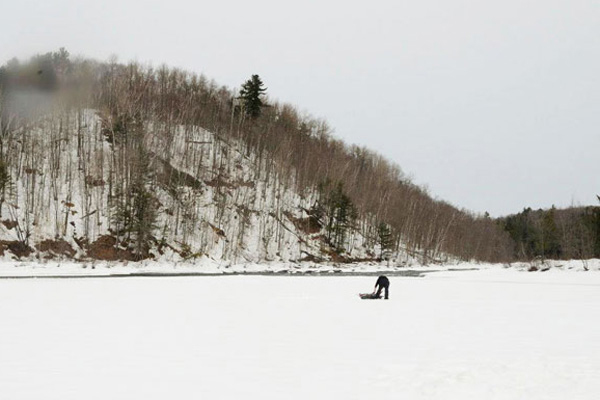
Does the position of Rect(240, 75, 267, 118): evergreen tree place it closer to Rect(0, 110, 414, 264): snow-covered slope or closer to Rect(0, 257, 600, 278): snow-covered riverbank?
Rect(0, 110, 414, 264): snow-covered slope

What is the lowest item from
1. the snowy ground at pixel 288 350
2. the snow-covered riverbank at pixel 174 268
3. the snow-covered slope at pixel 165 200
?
the snow-covered riverbank at pixel 174 268

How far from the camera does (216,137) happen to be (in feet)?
274

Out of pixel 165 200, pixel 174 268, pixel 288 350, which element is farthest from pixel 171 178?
pixel 288 350

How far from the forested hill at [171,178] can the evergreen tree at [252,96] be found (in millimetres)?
255

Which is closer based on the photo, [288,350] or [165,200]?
[288,350]

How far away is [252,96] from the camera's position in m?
91.4

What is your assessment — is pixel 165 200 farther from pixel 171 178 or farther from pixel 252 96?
pixel 252 96

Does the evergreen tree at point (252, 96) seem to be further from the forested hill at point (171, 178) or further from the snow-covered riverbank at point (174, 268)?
the snow-covered riverbank at point (174, 268)

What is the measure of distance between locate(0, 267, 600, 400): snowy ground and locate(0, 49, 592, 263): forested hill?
39.1 m

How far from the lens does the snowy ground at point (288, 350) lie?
26.9 feet

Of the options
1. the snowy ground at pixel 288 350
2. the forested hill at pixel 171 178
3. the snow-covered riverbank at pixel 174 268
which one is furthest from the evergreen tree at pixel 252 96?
the snowy ground at pixel 288 350

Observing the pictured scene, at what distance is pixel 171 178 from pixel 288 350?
6140cm

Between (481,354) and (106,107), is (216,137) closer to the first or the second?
(106,107)

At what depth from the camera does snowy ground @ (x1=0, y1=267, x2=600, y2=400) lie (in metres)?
8.20
